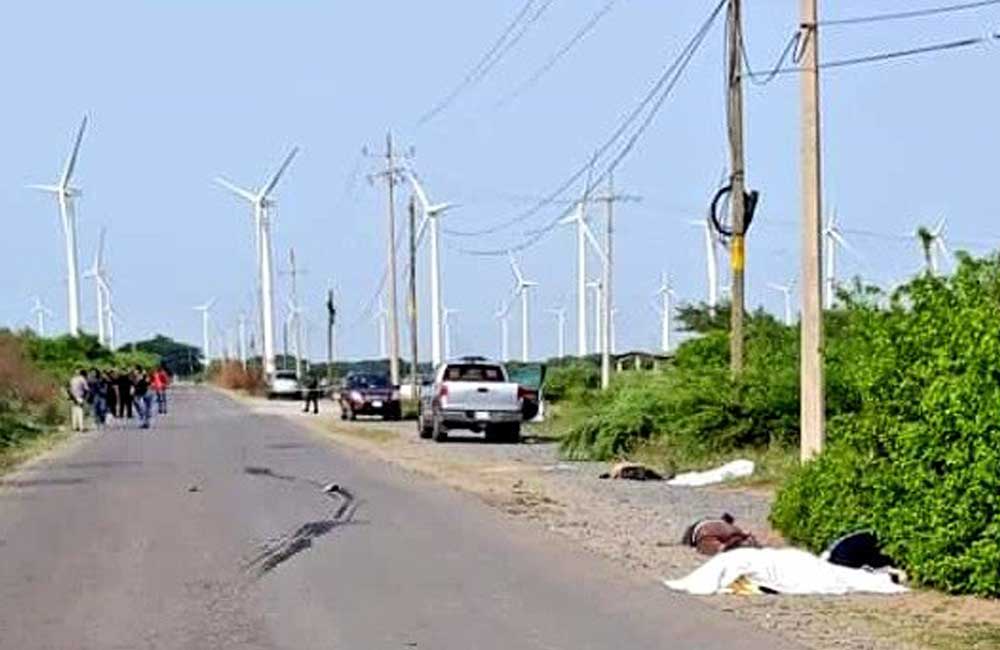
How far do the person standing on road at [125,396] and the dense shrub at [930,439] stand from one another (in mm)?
50752

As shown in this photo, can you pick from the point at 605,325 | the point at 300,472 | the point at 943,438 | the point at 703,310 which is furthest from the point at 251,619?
the point at 605,325

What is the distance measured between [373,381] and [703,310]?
22276mm

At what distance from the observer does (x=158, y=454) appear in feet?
133

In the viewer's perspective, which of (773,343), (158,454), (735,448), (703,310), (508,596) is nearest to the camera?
(508,596)

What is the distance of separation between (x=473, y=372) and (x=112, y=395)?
20.7 meters

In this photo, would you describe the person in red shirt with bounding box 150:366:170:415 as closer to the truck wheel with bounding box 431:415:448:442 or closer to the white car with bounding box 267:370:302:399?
the truck wheel with bounding box 431:415:448:442

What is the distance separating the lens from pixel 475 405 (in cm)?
4772

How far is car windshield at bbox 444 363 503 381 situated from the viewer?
159 feet

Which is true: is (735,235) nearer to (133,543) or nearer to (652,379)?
(652,379)

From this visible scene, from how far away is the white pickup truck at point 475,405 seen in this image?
1875 inches

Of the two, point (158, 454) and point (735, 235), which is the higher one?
point (735, 235)

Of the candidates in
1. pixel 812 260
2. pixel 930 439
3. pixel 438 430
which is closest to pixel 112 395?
pixel 438 430

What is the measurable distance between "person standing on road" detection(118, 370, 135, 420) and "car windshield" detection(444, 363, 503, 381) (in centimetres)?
2038

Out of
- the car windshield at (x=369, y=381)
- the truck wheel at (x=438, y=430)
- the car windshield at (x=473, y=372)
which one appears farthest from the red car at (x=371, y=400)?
the truck wheel at (x=438, y=430)
